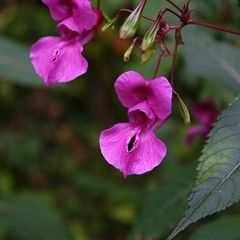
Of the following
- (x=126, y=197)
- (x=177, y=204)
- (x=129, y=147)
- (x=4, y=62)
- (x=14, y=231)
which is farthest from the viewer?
(x=126, y=197)

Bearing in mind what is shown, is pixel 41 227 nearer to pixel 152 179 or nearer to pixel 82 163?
pixel 152 179

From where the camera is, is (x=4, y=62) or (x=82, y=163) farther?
(x=82, y=163)

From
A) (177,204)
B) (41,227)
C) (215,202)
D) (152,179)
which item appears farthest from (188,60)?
(152,179)

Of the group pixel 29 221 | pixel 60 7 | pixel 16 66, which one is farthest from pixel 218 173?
pixel 29 221

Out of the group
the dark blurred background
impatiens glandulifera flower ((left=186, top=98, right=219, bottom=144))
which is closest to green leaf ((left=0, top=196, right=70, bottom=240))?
the dark blurred background

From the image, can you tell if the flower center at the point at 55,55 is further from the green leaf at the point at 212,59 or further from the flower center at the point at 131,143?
the green leaf at the point at 212,59

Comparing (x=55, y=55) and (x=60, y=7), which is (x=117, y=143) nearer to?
(x=55, y=55)

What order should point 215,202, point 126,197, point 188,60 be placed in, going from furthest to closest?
point 126,197, point 188,60, point 215,202
